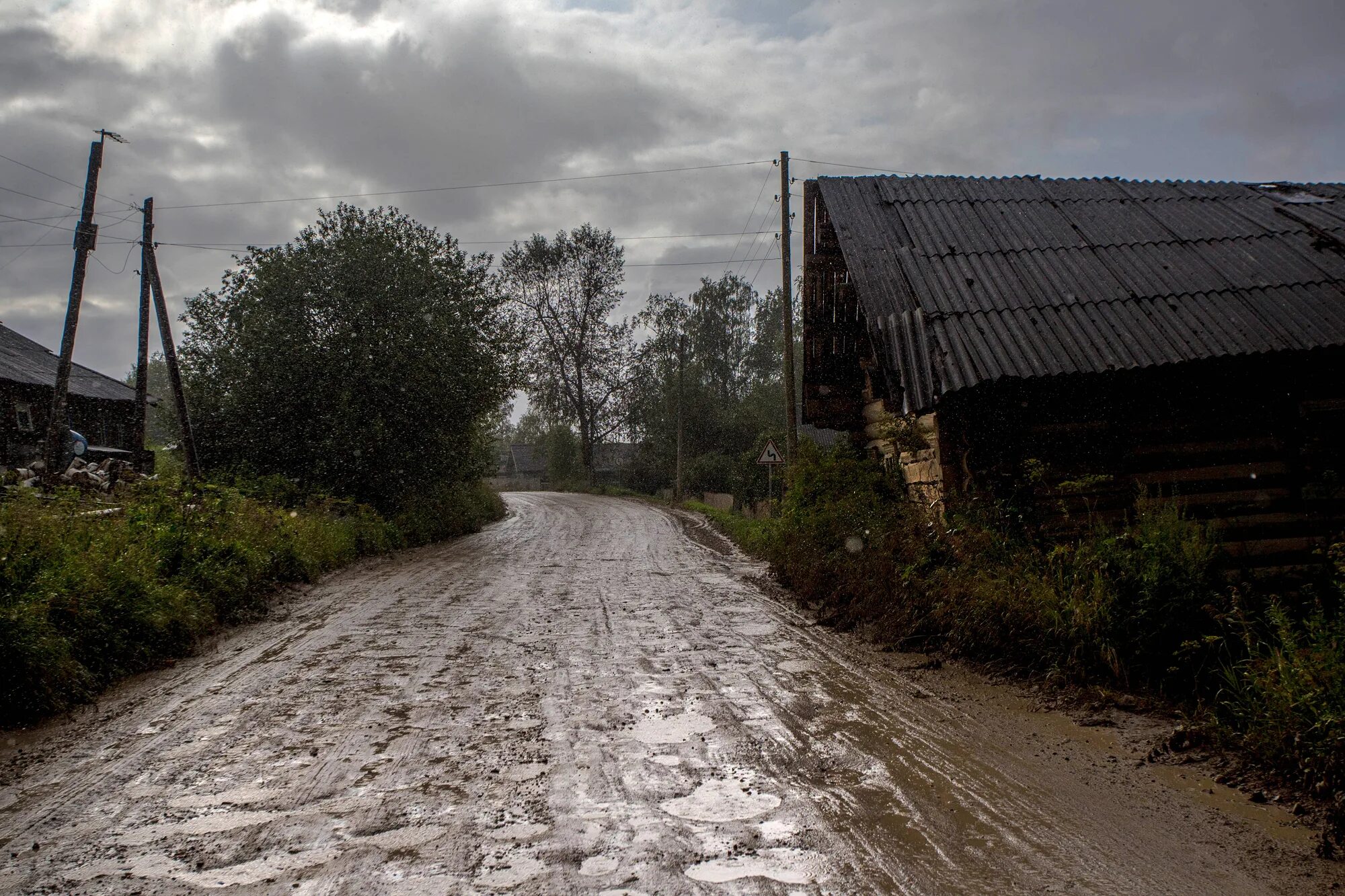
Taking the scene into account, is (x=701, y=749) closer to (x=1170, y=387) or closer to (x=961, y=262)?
(x=1170, y=387)

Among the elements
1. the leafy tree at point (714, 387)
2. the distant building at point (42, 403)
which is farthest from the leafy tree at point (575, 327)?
the distant building at point (42, 403)

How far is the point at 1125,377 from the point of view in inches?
337

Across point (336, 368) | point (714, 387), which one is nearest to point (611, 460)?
point (714, 387)

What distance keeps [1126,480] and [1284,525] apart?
74.3 inches

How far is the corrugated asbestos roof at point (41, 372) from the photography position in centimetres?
2391

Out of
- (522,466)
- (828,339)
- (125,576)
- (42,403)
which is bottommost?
(125,576)

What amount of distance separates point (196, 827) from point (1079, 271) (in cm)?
1013

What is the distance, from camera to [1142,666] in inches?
231

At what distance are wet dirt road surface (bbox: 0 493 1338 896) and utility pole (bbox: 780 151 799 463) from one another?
11143mm

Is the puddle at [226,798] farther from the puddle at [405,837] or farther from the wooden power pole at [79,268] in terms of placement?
the wooden power pole at [79,268]

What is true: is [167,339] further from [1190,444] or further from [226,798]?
[1190,444]

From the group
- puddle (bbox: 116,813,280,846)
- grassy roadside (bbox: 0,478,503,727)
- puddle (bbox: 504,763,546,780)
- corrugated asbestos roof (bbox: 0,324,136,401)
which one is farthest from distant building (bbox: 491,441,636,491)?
puddle (bbox: 116,813,280,846)

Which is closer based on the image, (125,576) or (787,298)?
(125,576)

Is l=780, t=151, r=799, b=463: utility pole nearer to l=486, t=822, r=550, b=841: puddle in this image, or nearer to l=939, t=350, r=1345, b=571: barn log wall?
l=939, t=350, r=1345, b=571: barn log wall
